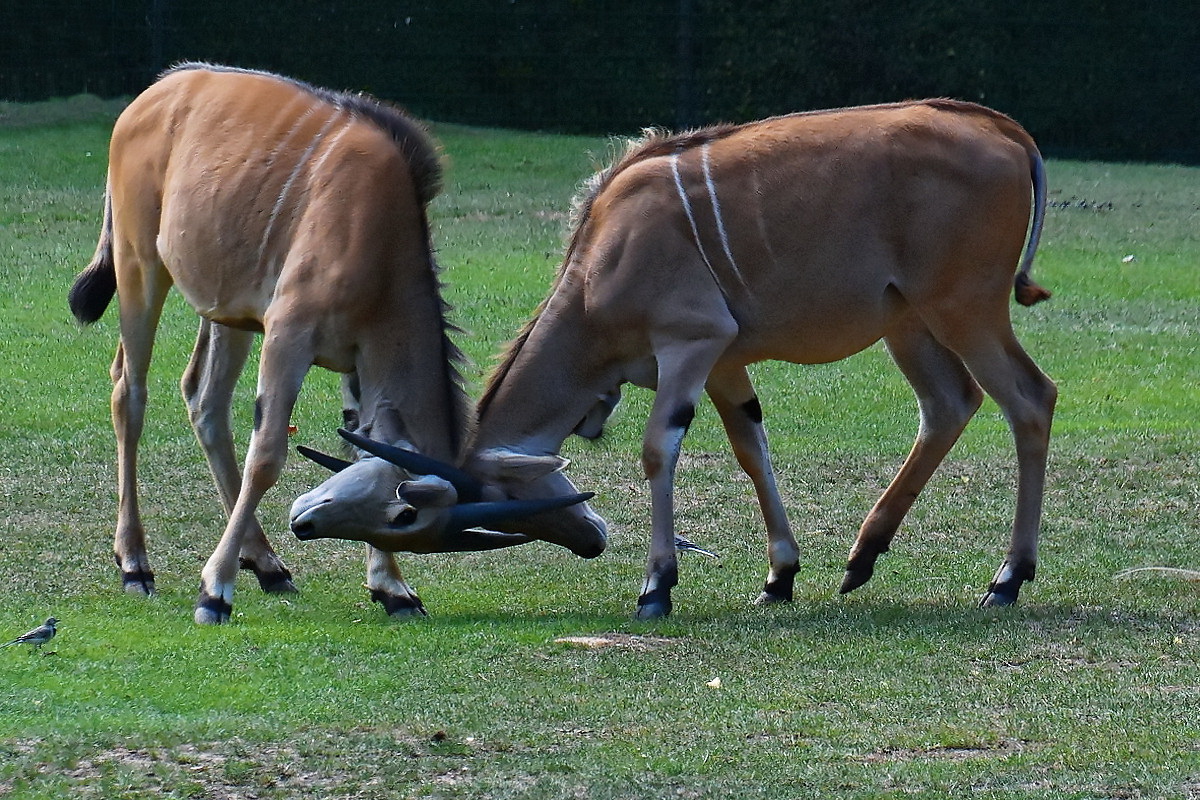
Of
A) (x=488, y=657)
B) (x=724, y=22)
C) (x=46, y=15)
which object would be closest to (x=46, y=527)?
(x=488, y=657)

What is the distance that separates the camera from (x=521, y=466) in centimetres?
669

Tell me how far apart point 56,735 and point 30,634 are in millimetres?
973

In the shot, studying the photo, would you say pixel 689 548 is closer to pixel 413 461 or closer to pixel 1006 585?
pixel 1006 585

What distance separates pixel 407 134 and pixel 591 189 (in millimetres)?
716

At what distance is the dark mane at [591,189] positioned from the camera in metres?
7.02

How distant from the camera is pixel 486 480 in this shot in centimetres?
671

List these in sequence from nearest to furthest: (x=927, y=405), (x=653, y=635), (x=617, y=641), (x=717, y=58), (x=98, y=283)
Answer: (x=617, y=641), (x=653, y=635), (x=927, y=405), (x=98, y=283), (x=717, y=58)

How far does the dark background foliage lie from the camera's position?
70.7 feet

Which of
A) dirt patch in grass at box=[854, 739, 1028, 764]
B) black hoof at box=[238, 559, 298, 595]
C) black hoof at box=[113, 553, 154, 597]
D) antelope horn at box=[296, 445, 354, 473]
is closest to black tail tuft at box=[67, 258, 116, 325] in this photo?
black hoof at box=[113, 553, 154, 597]

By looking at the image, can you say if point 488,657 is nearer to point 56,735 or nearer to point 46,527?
point 56,735

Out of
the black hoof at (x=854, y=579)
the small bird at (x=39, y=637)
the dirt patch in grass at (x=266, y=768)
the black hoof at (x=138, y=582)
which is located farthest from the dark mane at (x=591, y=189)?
the dirt patch in grass at (x=266, y=768)

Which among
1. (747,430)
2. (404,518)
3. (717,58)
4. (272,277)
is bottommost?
(717,58)

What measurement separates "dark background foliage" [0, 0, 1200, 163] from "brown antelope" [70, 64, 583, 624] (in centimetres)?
1383

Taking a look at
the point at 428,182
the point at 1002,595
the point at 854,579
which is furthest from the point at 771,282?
the point at 1002,595
